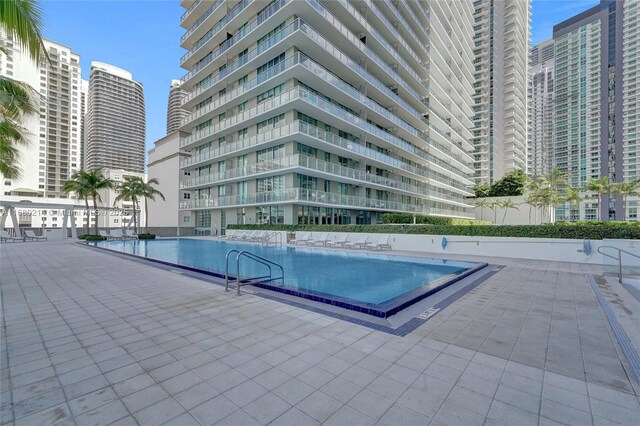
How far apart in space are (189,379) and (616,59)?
4321 inches

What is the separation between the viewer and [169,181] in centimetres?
3869

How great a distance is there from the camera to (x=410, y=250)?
16062 millimetres

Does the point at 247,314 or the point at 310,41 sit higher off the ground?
the point at 310,41

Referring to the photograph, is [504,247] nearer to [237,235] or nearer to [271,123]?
[237,235]

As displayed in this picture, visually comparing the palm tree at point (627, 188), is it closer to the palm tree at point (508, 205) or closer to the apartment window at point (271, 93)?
the palm tree at point (508, 205)

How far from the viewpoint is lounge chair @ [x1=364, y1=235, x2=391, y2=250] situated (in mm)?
16344

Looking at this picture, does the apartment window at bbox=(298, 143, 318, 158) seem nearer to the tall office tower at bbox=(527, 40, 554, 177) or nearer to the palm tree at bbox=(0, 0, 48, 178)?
the palm tree at bbox=(0, 0, 48, 178)

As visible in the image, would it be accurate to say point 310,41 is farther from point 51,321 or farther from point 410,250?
point 51,321

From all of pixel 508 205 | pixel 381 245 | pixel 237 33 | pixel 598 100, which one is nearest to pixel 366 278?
pixel 381 245

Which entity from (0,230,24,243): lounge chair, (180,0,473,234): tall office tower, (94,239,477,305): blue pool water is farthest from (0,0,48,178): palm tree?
(0,230,24,243): lounge chair

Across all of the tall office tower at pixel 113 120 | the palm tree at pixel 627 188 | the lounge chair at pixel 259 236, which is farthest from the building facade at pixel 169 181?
the tall office tower at pixel 113 120

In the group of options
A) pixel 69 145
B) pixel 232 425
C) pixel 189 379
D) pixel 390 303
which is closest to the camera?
pixel 232 425

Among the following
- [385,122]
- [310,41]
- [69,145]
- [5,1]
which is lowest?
[5,1]

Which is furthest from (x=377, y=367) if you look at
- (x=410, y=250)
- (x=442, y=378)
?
(x=410, y=250)
